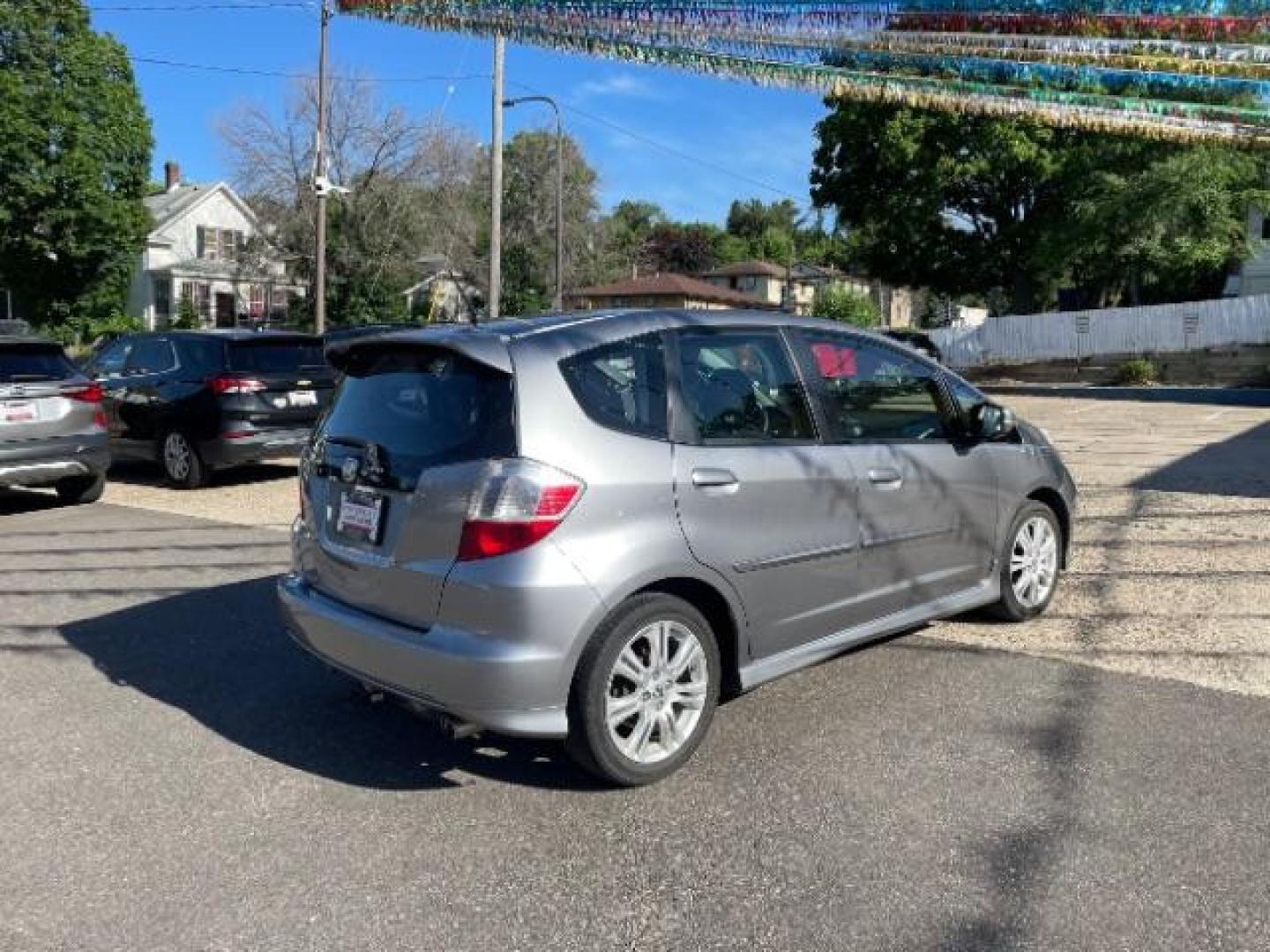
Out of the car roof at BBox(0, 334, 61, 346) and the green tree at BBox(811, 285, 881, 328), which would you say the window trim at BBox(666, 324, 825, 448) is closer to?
the car roof at BBox(0, 334, 61, 346)

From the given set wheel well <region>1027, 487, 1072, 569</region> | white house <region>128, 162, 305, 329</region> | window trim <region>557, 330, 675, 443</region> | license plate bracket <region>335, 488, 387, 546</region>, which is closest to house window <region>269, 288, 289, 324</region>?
white house <region>128, 162, 305, 329</region>

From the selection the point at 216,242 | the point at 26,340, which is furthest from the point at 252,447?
the point at 216,242

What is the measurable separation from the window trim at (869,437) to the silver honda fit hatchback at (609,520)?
0.02 m

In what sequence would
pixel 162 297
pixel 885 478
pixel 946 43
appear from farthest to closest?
pixel 162 297 < pixel 946 43 < pixel 885 478

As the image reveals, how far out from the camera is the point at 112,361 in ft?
39.3

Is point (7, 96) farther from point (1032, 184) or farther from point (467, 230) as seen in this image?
point (1032, 184)

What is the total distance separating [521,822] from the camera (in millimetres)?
3697

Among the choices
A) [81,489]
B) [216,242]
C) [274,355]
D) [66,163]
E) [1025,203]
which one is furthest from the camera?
[216,242]

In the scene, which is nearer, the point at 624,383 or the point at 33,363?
the point at 624,383

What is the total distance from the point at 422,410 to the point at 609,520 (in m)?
0.85

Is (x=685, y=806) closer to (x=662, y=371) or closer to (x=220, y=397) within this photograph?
(x=662, y=371)

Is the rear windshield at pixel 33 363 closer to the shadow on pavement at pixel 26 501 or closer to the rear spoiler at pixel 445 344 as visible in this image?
the shadow on pavement at pixel 26 501

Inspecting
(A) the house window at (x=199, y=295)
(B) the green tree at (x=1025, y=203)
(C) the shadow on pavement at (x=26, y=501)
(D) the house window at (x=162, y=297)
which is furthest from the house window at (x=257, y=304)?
(C) the shadow on pavement at (x=26, y=501)

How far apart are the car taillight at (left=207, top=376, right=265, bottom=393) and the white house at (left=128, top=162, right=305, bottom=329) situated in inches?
1629
